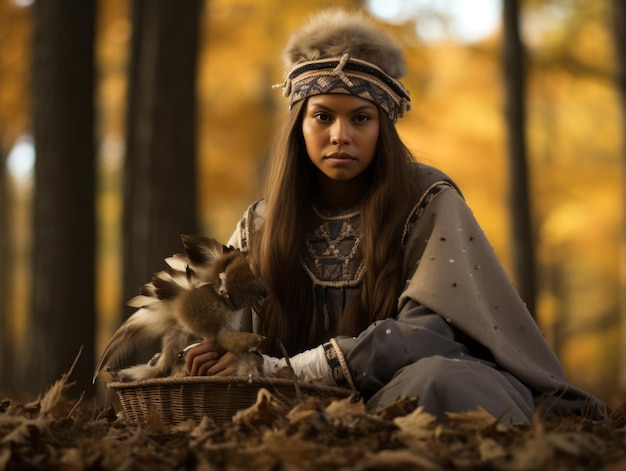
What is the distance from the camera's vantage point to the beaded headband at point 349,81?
179 inches

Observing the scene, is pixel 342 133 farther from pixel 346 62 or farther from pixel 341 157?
pixel 346 62

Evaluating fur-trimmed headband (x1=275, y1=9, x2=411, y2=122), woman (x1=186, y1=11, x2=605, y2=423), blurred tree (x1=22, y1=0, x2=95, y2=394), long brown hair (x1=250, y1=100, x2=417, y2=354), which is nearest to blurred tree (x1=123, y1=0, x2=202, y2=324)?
blurred tree (x1=22, y1=0, x2=95, y2=394)

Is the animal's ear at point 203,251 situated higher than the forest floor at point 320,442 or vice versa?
the animal's ear at point 203,251

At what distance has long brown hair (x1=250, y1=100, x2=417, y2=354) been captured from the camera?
175 inches

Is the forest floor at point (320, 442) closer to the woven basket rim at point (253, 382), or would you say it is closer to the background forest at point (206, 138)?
the woven basket rim at point (253, 382)

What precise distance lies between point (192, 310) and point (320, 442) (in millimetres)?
1025

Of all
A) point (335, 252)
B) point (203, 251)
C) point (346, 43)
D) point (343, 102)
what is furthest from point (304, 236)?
point (346, 43)

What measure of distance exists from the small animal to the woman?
0.32ft

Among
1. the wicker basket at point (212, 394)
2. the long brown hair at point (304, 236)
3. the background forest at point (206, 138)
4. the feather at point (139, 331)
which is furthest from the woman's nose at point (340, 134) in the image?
the wicker basket at point (212, 394)

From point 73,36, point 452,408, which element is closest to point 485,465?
Result: point 452,408

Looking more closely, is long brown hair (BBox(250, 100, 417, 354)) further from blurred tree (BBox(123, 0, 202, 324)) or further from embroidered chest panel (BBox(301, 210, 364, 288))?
blurred tree (BBox(123, 0, 202, 324))

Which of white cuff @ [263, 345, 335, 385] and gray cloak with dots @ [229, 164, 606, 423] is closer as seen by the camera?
gray cloak with dots @ [229, 164, 606, 423]

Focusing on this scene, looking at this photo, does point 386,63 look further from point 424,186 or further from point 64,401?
point 64,401

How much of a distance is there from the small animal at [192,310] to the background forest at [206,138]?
161cm
